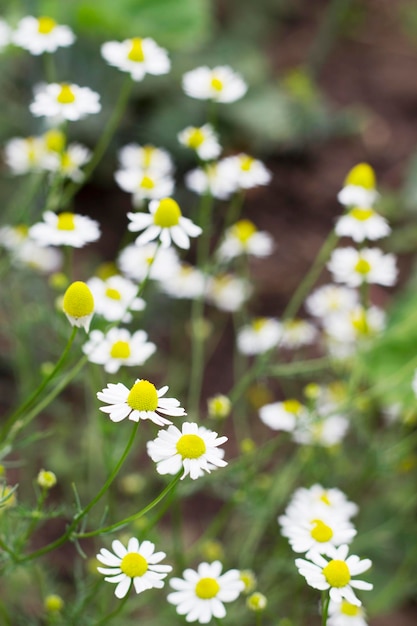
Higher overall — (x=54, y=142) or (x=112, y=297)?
(x=54, y=142)

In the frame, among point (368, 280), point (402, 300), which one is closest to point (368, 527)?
point (402, 300)

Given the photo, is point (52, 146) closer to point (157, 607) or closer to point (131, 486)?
point (131, 486)

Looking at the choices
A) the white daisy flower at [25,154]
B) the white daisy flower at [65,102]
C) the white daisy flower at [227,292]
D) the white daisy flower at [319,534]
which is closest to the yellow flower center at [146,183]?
the white daisy flower at [65,102]

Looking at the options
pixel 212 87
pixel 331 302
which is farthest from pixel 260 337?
pixel 212 87

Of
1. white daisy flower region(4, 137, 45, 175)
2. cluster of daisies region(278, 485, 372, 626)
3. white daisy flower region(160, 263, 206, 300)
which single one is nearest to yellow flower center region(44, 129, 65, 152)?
white daisy flower region(4, 137, 45, 175)

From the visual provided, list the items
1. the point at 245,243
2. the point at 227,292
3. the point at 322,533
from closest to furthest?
1. the point at 322,533
2. the point at 245,243
3. the point at 227,292

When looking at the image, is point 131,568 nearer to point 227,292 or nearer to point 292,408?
point 292,408
